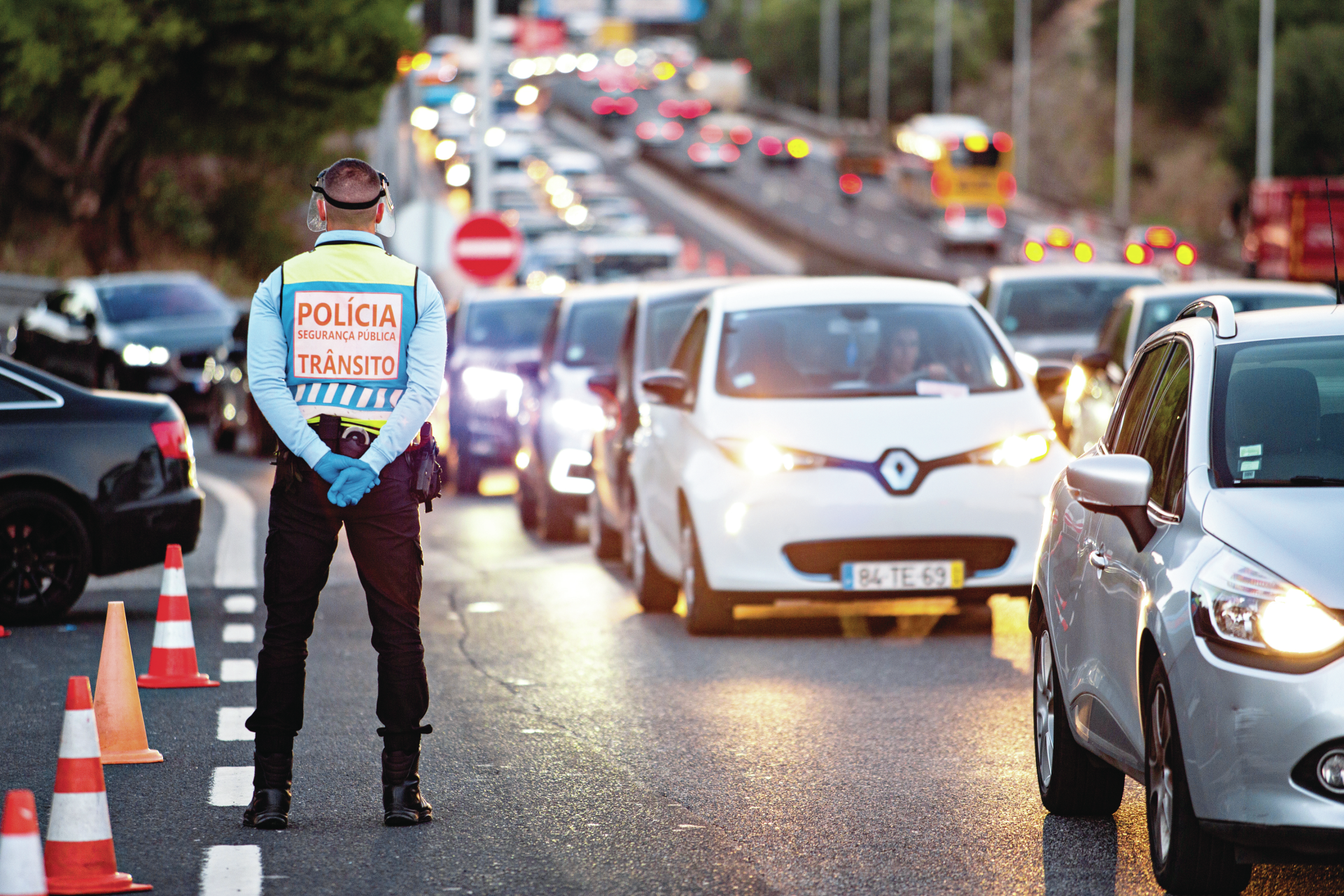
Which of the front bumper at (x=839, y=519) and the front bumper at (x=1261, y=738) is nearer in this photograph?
the front bumper at (x=1261, y=738)

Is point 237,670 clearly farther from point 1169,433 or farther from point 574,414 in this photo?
point 574,414

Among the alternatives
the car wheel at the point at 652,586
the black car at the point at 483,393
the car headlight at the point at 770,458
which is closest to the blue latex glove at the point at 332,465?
the car headlight at the point at 770,458

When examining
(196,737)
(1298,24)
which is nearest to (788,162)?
(1298,24)

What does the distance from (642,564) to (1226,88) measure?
270ft

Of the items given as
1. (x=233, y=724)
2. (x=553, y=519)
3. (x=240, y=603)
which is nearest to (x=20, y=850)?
(x=233, y=724)

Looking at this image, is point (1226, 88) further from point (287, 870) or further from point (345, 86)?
point (287, 870)

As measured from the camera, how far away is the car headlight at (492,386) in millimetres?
19938

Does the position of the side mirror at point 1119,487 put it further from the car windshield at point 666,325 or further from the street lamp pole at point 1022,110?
the street lamp pole at point 1022,110

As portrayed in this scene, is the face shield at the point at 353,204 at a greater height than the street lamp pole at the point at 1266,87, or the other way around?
the face shield at the point at 353,204

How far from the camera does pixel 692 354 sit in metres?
12.4

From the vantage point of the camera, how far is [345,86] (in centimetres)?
4094

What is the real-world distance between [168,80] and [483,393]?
22.3 meters

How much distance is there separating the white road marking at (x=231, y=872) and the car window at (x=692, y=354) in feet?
18.4

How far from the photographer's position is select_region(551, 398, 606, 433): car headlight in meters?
16.0
